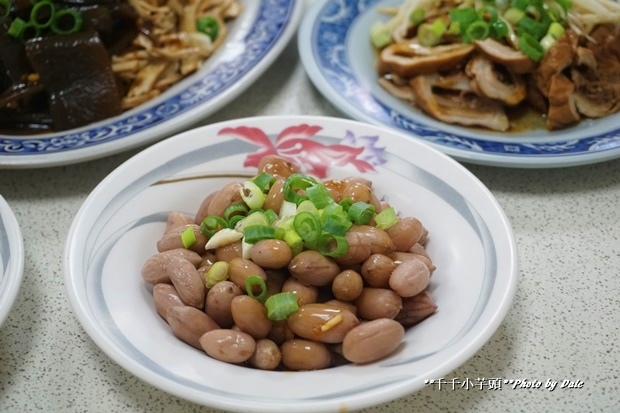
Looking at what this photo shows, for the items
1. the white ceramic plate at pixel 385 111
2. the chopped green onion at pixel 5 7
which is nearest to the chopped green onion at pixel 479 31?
the white ceramic plate at pixel 385 111

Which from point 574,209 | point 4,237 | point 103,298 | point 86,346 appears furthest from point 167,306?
point 574,209

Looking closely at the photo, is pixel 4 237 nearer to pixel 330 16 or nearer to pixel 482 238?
pixel 482 238

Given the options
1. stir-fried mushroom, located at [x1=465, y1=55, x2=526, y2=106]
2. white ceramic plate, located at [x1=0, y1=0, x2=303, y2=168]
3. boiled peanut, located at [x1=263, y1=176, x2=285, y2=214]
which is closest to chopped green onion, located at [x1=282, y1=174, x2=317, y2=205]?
boiled peanut, located at [x1=263, y1=176, x2=285, y2=214]

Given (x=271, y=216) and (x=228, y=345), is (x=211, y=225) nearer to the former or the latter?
(x=271, y=216)

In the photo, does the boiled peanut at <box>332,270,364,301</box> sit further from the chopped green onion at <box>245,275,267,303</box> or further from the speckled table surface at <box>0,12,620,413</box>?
the speckled table surface at <box>0,12,620,413</box>

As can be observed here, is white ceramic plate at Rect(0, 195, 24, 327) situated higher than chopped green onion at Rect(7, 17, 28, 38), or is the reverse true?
chopped green onion at Rect(7, 17, 28, 38)

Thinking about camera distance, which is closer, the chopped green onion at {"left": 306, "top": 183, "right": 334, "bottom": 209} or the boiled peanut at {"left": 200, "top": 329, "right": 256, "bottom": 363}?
the boiled peanut at {"left": 200, "top": 329, "right": 256, "bottom": 363}

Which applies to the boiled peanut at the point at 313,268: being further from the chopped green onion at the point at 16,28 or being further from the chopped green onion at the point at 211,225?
the chopped green onion at the point at 16,28

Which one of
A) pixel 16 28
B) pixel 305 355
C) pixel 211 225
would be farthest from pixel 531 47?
pixel 16 28
